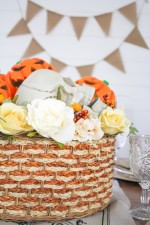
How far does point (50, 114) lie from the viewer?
472 mm

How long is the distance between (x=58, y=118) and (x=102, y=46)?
1.90 metres

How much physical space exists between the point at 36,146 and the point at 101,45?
1901 mm

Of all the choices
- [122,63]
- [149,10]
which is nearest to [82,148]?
[122,63]

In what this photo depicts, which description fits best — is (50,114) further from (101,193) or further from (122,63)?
(122,63)

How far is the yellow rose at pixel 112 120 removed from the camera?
544mm

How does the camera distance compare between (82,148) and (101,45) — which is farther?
(101,45)

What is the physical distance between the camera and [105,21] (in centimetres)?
225

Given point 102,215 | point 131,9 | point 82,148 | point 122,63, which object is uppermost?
point 131,9

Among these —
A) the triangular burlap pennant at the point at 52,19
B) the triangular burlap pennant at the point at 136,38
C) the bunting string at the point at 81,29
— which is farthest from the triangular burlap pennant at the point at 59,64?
the triangular burlap pennant at the point at 136,38

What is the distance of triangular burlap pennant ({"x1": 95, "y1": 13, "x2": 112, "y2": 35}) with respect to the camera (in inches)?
88.6

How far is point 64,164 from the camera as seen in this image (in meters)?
0.50

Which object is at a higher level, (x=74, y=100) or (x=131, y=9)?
(x=131, y=9)

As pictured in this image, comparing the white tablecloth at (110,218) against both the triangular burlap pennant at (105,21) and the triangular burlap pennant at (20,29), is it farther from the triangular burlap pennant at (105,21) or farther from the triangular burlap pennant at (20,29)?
the triangular burlap pennant at (20,29)

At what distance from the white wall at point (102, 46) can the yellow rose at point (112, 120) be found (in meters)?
1.73
